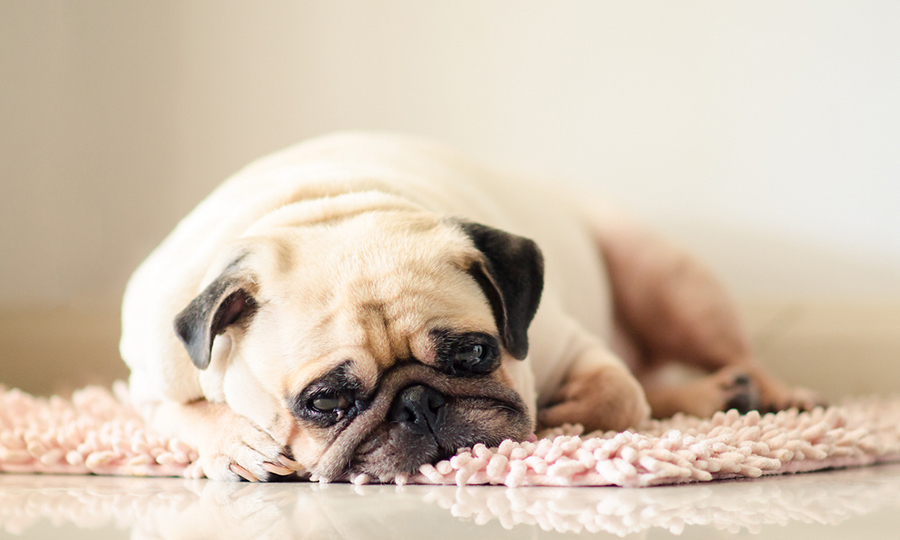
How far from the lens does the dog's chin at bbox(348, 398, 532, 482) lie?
1721 millimetres

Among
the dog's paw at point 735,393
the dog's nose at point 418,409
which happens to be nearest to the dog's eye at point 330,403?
the dog's nose at point 418,409

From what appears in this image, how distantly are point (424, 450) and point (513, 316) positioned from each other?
43cm

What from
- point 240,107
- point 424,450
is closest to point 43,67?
point 240,107

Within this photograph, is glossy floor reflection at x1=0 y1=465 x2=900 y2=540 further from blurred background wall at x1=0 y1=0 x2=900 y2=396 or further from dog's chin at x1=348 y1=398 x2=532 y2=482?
blurred background wall at x1=0 y1=0 x2=900 y2=396

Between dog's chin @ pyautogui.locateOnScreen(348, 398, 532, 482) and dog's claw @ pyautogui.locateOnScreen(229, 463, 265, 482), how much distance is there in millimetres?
262

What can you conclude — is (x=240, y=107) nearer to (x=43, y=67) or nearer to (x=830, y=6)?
(x=43, y=67)

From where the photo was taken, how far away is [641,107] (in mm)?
4250

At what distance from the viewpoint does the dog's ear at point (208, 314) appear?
1802 millimetres

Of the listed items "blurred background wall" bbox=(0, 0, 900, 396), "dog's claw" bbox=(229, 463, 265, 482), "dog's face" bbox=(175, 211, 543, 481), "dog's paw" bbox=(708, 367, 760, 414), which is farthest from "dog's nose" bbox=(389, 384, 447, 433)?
"blurred background wall" bbox=(0, 0, 900, 396)

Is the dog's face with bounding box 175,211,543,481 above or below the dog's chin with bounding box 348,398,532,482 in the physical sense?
above

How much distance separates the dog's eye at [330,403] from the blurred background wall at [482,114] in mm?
2723

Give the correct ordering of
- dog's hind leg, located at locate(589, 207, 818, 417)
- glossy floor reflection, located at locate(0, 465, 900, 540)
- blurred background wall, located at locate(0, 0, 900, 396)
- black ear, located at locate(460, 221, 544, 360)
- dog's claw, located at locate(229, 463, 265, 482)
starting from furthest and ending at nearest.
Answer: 1. blurred background wall, located at locate(0, 0, 900, 396)
2. dog's hind leg, located at locate(589, 207, 818, 417)
3. black ear, located at locate(460, 221, 544, 360)
4. dog's claw, located at locate(229, 463, 265, 482)
5. glossy floor reflection, located at locate(0, 465, 900, 540)

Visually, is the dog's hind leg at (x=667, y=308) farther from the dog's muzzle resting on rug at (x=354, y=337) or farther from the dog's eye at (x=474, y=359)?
the dog's eye at (x=474, y=359)

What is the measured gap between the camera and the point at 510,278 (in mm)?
1972
